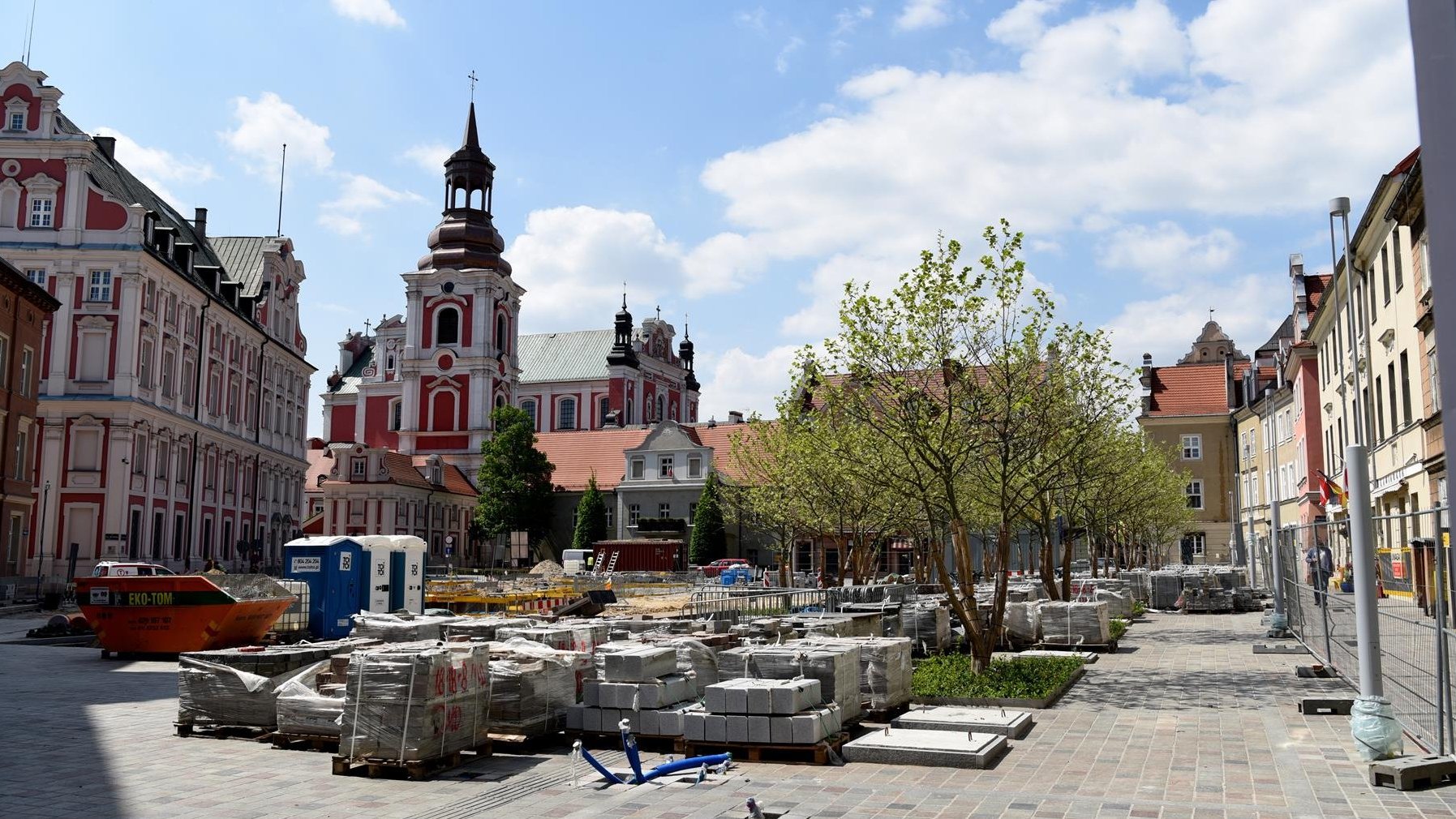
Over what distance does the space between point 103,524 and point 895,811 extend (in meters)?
45.9

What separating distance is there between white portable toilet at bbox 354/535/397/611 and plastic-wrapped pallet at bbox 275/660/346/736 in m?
14.1

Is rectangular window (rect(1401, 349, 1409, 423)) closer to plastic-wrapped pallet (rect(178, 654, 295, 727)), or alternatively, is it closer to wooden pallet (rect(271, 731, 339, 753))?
wooden pallet (rect(271, 731, 339, 753))

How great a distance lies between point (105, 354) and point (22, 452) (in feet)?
28.9

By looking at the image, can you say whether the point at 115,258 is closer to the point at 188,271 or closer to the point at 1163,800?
the point at 188,271

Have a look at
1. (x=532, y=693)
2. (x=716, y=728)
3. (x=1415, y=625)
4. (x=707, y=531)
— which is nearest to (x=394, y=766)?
(x=532, y=693)

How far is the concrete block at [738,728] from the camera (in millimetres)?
11602

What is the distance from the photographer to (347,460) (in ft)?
252

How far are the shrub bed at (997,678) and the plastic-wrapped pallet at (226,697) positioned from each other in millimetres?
8244

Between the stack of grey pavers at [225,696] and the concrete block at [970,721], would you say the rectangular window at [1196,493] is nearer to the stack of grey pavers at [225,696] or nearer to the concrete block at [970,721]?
the concrete block at [970,721]

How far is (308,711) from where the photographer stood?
12328mm

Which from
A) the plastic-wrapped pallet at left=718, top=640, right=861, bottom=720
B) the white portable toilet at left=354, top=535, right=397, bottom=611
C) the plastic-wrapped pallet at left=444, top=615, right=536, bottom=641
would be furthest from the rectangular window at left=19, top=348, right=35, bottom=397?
the plastic-wrapped pallet at left=718, top=640, right=861, bottom=720

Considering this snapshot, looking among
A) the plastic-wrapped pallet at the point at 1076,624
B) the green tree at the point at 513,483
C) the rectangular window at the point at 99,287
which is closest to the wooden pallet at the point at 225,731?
the plastic-wrapped pallet at the point at 1076,624

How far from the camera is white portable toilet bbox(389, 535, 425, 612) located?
27359 mm

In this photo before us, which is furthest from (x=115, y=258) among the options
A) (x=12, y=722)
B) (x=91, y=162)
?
(x=12, y=722)
